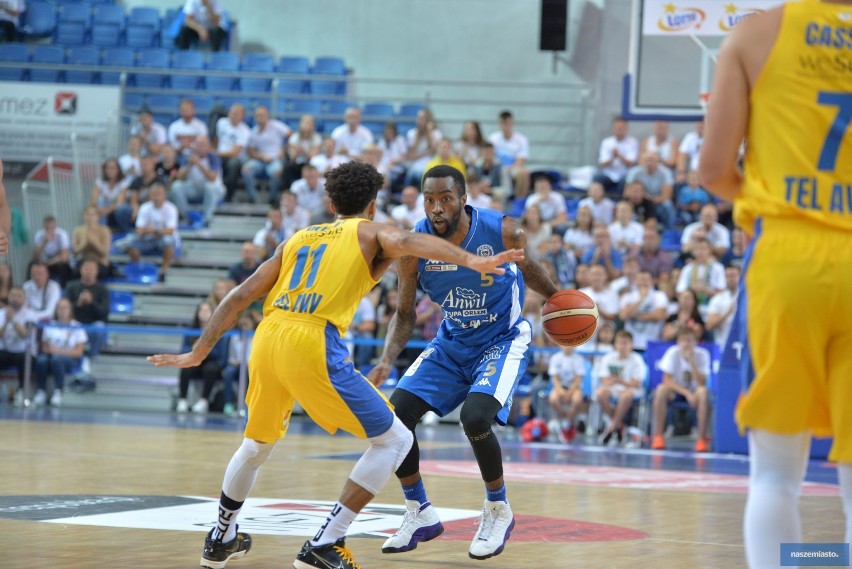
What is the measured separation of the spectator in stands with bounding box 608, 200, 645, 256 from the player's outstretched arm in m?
11.6

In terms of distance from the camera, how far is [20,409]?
15.5m

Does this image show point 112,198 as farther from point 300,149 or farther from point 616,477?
point 616,477

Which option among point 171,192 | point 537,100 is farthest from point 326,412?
point 537,100

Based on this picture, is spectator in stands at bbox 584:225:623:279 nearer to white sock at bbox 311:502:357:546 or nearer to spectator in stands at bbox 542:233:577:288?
spectator in stands at bbox 542:233:577:288

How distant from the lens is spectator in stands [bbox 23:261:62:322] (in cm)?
1700

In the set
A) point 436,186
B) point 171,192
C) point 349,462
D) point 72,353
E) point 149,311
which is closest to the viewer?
point 436,186

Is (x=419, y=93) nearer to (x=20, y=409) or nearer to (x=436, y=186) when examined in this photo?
(x=20, y=409)

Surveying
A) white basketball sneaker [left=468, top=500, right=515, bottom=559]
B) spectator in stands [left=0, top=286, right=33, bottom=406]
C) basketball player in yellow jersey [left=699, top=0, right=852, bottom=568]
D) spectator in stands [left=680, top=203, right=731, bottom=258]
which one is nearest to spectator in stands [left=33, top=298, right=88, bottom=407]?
spectator in stands [left=0, top=286, right=33, bottom=406]

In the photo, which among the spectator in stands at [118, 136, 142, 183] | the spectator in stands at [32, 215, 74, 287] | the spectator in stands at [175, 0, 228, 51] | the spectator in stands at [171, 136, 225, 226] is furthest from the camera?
Answer: the spectator in stands at [175, 0, 228, 51]

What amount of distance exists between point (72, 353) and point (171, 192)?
420 centimetres

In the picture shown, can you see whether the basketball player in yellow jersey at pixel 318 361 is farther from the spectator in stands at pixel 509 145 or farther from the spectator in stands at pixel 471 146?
the spectator in stands at pixel 509 145

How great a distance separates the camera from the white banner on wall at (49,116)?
67.3ft

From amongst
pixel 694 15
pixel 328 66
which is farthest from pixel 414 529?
pixel 328 66

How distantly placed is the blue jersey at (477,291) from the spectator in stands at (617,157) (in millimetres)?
12260
